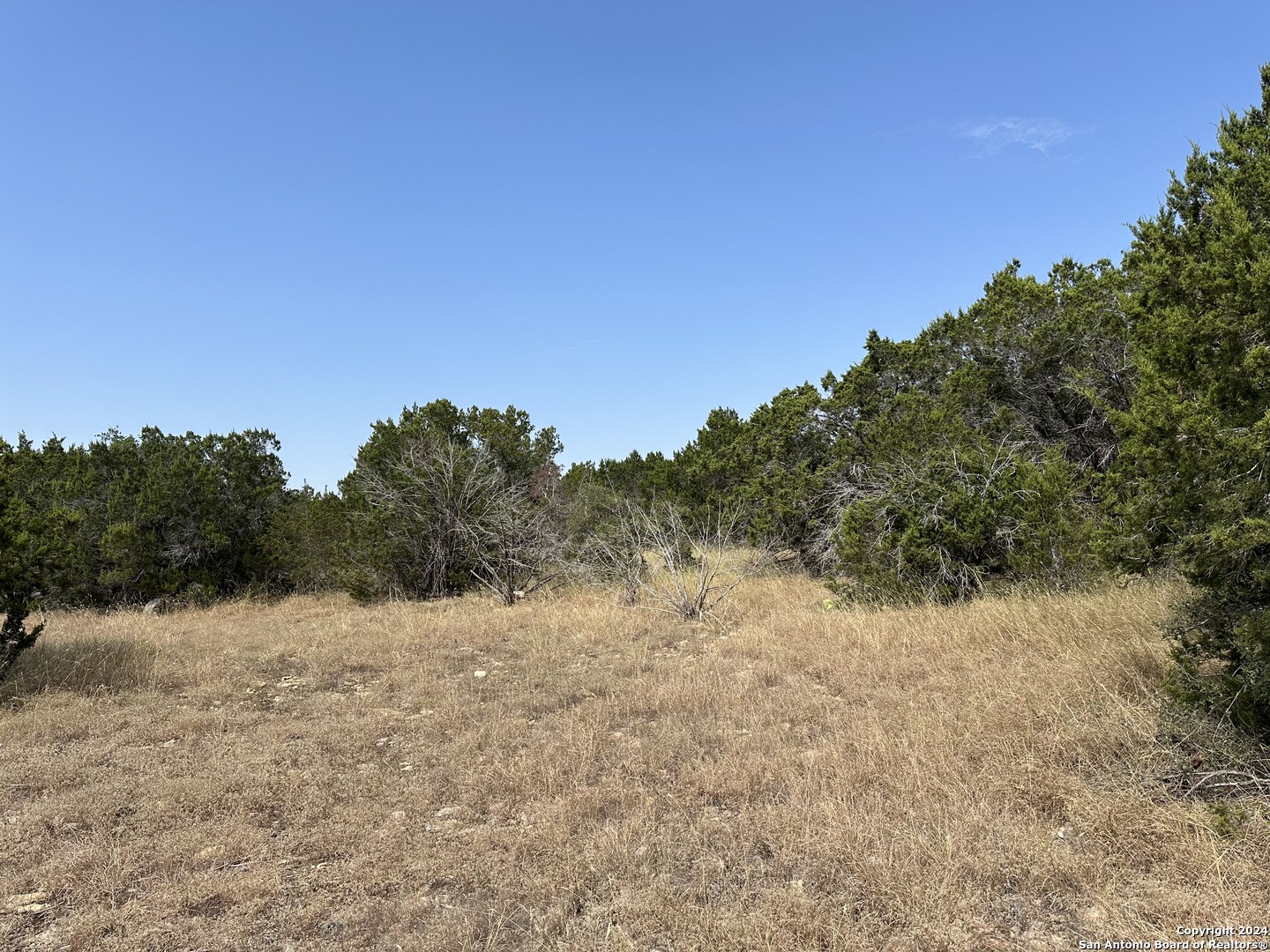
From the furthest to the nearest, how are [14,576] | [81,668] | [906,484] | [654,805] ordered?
[906,484] → [81,668] → [14,576] → [654,805]

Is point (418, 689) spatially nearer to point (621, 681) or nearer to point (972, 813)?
point (621, 681)

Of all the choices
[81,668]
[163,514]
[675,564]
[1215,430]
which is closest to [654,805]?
[1215,430]

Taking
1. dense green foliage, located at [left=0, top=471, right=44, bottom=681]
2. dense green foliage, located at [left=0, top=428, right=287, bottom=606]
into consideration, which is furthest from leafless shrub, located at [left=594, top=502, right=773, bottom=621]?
dense green foliage, located at [left=0, top=428, right=287, bottom=606]

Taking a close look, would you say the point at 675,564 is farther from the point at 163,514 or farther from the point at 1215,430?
the point at 163,514

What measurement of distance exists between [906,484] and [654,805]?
316 inches

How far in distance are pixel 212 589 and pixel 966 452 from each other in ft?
52.5

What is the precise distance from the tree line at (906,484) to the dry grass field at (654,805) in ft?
3.27

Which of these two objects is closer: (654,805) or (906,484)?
(654,805)

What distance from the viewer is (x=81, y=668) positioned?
7.87m

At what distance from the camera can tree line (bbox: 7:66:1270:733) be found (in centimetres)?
388

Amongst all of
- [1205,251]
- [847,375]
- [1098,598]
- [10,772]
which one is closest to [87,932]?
[10,772]

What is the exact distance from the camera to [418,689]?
7.47 m

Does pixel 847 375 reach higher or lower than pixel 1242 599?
higher

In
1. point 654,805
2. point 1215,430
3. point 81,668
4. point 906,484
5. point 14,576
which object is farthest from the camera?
point 906,484
